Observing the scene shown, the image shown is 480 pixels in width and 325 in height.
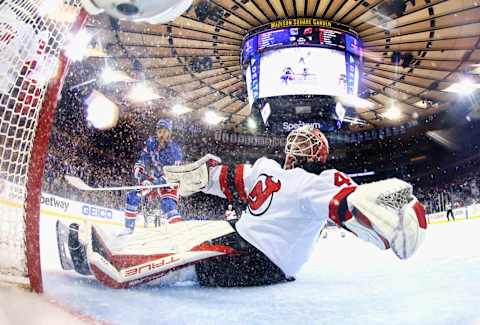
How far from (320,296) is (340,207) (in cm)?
17

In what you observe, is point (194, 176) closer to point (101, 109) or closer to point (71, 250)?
point (71, 250)

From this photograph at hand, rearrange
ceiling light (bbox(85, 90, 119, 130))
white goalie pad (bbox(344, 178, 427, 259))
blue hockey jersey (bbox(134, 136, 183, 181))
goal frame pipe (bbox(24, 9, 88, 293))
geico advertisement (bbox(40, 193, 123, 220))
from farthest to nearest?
1. ceiling light (bbox(85, 90, 119, 130))
2. blue hockey jersey (bbox(134, 136, 183, 181))
3. geico advertisement (bbox(40, 193, 123, 220))
4. goal frame pipe (bbox(24, 9, 88, 293))
5. white goalie pad (bbox(344, 178, 427, 259))

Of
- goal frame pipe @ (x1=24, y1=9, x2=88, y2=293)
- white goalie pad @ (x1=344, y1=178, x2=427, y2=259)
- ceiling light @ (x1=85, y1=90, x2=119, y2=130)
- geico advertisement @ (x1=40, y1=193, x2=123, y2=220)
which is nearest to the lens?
white goalie pad @ (x1=344, y1=178, x2=427, y2=259)

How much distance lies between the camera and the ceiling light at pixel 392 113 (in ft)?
3.48

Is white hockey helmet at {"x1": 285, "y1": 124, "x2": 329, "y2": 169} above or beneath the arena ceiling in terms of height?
beneath

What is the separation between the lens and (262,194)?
2.04 ft

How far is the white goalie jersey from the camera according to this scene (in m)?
0.55

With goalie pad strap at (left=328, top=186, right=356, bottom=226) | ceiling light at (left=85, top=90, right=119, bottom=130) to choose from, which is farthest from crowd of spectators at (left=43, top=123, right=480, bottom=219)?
goalie pad strap at (left=328, top=186, right=356, bottom=226)

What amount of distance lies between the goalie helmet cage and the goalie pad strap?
39cm

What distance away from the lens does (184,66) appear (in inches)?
45.8

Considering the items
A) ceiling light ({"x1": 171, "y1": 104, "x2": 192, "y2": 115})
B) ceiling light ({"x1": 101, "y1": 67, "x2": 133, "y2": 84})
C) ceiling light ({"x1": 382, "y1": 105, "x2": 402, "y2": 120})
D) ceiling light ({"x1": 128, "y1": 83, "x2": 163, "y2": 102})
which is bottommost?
ceiling light ({"x1": 382, "y1": 105, "x2": 402, "y2": 120})

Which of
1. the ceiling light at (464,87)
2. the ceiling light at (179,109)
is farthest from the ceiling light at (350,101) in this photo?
the ceiling light at (179,109)

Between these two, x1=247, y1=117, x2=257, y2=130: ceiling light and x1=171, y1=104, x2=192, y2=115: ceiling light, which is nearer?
x1=247, y1=117, x2=257, y2=130: ceiling light

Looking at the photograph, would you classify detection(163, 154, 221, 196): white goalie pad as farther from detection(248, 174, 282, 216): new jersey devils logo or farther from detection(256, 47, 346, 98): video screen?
detection(256, 47, 346, 98): video screen
